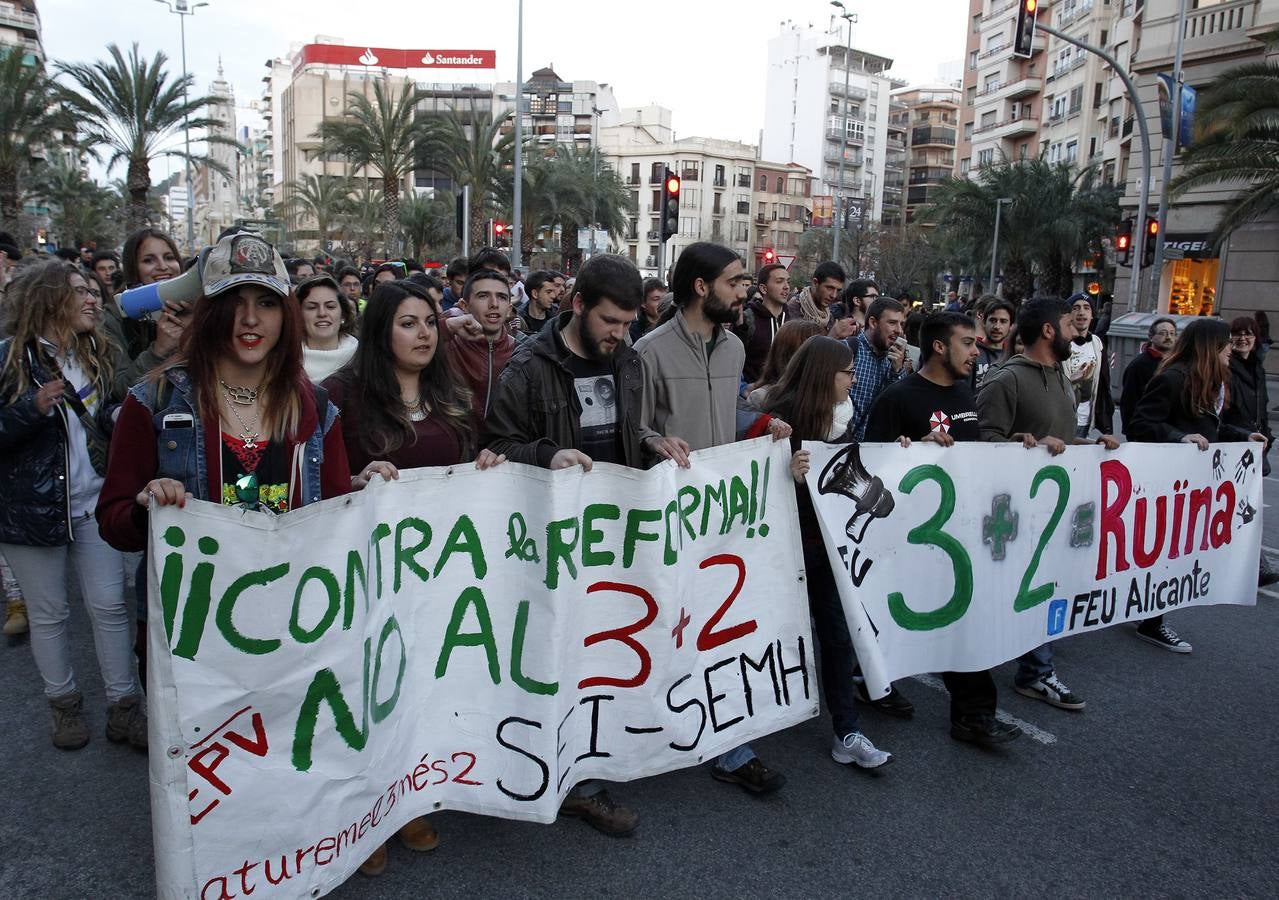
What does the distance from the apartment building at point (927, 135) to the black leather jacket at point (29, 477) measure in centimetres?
9553

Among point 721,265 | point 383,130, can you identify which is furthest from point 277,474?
point 383,130

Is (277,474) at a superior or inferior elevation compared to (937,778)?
superior

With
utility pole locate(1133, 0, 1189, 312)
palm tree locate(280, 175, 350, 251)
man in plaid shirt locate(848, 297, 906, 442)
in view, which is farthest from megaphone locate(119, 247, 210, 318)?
palm tree locate(280, 175, 350, 251)

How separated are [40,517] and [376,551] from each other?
164cm

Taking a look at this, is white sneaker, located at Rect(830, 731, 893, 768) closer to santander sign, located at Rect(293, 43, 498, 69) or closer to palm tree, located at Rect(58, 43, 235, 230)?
palm tree, located at Rect(58, 43, 235, 230)

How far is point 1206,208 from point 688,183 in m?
60.5

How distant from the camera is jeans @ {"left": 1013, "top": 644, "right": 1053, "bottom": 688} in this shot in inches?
173

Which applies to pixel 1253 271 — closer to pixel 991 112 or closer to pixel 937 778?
pixel 937 778

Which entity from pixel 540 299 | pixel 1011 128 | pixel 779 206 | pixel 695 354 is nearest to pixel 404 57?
pixel 779 206

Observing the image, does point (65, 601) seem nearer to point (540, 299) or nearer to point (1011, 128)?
point (540, 299)

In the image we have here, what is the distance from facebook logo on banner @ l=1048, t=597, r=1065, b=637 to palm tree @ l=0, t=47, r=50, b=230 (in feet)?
87.4

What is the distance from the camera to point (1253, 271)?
22.8 metres

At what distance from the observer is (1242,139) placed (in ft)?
57.9

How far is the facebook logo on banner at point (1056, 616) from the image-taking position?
4332 millimetres
